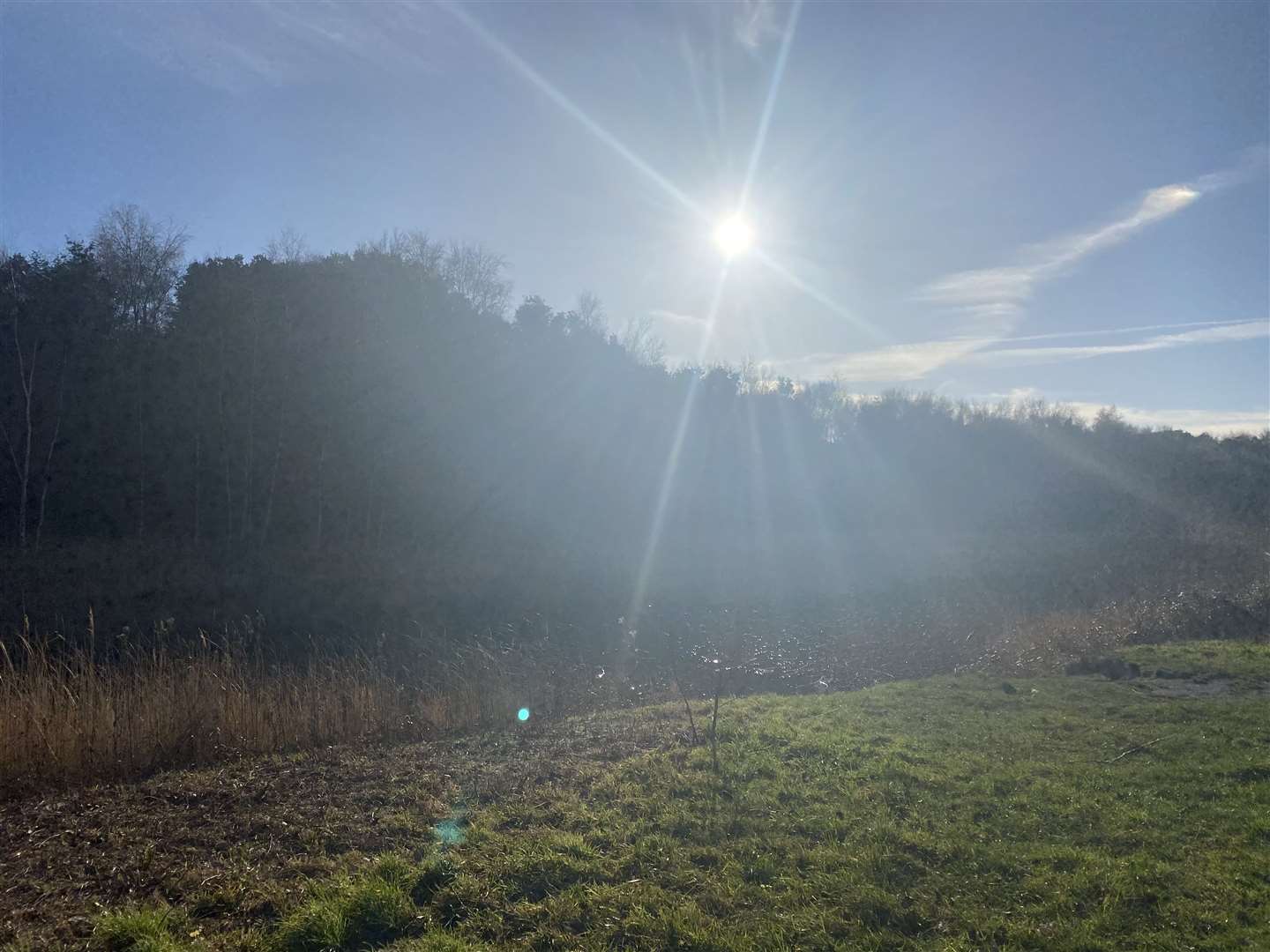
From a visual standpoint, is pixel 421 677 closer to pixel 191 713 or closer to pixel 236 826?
pixel 191 713

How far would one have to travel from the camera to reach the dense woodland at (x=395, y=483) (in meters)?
22.1

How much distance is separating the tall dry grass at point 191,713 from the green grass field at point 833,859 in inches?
126

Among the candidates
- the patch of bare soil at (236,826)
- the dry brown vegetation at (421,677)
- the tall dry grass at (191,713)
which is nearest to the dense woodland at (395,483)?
the dry brown vegetation at (421,677)

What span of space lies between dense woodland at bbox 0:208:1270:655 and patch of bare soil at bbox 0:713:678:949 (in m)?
12.7

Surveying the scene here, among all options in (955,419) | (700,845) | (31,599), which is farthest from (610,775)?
(955,419)

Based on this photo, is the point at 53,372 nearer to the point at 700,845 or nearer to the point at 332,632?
the point at 332,632

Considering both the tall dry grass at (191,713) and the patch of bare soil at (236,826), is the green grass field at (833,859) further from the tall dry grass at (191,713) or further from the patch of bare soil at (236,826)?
the tall dry grass at (191,713)

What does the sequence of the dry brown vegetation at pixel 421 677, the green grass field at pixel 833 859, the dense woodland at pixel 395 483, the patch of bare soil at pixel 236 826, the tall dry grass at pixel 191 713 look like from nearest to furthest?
the green grass field at pixel 833 859 < the patch of bare soil at pixel 236 826 < the tall dry grass at pixel 191 713 < the dry brown vegetation at pixel 421 677 < the dense woodland at pixel 395 483

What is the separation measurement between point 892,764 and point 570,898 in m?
3.44

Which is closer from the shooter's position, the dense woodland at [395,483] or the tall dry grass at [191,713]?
the tall dry grass at [191,713]

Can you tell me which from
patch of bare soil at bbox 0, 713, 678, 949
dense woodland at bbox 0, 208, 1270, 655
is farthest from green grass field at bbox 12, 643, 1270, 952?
dense woodland at bbox 0, 208, 1270, 655

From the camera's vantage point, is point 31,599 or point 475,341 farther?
point 475,341

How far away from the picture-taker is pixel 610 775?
20.6 ft

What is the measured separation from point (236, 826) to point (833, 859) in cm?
377
